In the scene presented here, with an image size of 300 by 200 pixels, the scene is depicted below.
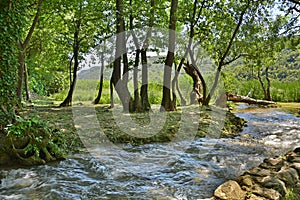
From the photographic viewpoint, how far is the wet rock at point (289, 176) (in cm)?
359

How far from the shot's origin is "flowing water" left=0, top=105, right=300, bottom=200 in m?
3.54

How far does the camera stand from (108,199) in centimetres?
334

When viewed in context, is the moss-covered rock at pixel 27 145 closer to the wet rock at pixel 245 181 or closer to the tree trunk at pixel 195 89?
the wet rock at pixel 245 181

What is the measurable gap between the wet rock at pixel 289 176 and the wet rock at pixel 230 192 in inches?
26.4

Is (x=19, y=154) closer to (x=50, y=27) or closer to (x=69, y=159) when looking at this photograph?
(x=69, y=159)

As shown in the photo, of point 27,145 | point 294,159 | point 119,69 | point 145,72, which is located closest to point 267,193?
point 294,159

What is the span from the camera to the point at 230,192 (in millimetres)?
3266

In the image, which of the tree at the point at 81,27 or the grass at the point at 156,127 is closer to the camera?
the grass at the point at 156,127

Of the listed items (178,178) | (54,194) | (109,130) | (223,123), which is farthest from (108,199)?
(223,123)

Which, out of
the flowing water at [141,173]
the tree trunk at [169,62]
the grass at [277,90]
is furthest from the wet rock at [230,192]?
the grass at [277,90]

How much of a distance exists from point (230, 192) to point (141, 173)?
152 centimetres

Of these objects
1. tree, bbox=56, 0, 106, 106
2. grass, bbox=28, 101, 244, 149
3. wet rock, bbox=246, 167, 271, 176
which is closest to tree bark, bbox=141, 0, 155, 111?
grass, bbox=28, 101, 244, 149

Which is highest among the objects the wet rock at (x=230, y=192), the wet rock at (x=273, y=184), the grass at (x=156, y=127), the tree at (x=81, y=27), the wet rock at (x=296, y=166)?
the tree at (x=81, y=27)

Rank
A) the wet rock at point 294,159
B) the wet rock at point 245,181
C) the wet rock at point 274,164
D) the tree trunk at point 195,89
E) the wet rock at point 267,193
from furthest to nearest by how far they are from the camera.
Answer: the tree trunk at point 195,89 → the wet rock at point 294,159 → the wet rock at point 274,164 → the wet rock at point 245,181 → the wet rock at point 267,193
